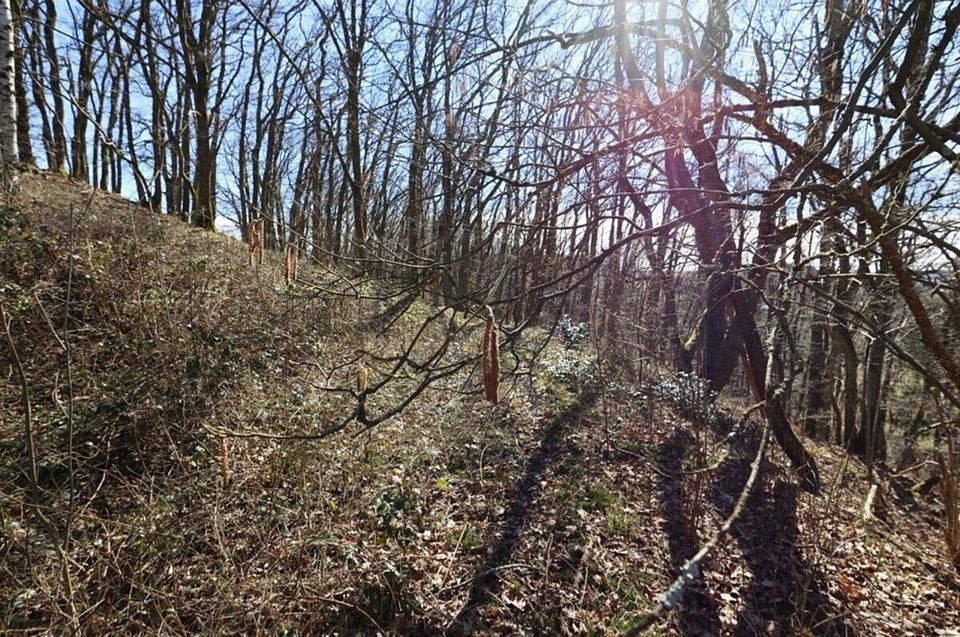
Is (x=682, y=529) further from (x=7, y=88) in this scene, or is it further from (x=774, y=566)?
(x=7, y=88)

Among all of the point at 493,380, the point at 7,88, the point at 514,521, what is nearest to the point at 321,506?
the point at 514,521

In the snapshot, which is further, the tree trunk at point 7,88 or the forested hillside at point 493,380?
the tree trunk at point 7,88

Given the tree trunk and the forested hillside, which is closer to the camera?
the forested hillside

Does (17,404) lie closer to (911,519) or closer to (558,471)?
(558,471)

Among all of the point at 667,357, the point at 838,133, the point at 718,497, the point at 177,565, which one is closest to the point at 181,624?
the point at 177,565

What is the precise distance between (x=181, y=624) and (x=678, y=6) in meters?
4.89

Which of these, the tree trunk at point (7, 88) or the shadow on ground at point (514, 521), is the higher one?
the tree trunk at point (7, 88)

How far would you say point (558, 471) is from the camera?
5.16m

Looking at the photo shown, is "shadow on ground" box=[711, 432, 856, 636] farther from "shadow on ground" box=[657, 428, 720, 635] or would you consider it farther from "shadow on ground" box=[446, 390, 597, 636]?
"shadow on ground" box=[446, 390, 597, 636]

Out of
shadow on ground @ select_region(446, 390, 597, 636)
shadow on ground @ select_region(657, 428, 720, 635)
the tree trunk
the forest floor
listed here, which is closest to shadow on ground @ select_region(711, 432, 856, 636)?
the forest floor

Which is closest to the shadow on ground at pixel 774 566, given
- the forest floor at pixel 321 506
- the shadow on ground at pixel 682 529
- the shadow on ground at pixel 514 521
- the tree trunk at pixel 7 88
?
the forest floor at pixel 321 506

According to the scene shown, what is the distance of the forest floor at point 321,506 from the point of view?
294cm

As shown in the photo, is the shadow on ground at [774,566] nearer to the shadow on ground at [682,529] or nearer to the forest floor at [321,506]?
the forest floor at [321,506]

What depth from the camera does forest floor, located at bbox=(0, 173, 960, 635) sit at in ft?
9.64
